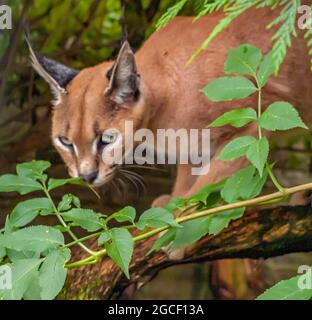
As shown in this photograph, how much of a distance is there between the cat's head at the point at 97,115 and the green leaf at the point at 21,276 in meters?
0.80

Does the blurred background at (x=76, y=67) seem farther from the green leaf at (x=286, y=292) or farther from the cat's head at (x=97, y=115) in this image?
the green leaf at (x=286, y=292)

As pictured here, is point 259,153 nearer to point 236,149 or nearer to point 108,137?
point 236,149

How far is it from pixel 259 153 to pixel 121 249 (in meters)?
0.26

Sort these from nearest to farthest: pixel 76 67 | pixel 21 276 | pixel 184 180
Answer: pixel 21 276, pixel 184 180, pixel 76 67

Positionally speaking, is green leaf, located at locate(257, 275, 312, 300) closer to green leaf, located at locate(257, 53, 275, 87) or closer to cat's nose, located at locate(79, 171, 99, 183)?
green leaf, located at locate(257, 53, 275, 87)

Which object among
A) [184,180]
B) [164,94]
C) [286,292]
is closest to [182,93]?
[164,94]

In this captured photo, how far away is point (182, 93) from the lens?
2.16m

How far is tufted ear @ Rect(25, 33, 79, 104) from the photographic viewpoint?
2125mm

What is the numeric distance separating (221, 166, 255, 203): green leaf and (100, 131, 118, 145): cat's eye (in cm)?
75

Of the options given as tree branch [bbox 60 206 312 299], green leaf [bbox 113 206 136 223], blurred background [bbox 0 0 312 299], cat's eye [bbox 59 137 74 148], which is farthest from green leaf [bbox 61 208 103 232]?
blurred background [bbox 0 0 312 299]

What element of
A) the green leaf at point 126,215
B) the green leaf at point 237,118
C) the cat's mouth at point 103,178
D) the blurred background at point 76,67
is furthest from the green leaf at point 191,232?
the blurred background at point 76,67

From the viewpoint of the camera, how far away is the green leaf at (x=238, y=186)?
1390mm
